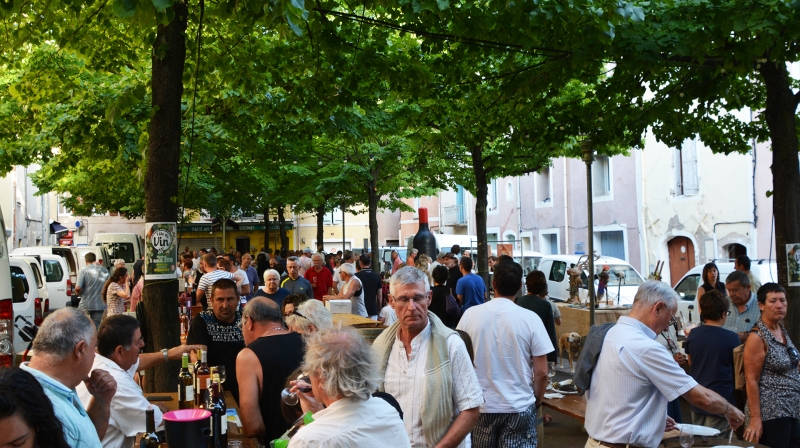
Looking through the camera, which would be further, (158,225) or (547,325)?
(547,325)

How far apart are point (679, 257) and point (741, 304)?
65.0 feet

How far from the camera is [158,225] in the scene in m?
6.87

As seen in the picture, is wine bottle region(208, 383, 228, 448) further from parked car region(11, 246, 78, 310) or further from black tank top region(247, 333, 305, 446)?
parked car region(11, 246, 78, 310)

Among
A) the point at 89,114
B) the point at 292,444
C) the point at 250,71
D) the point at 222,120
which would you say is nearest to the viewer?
the point at 292,444

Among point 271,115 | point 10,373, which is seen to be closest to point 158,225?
point 271,115

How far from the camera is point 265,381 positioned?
4.88m

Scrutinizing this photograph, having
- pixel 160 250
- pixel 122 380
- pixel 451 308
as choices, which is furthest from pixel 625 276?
pixel 122 380

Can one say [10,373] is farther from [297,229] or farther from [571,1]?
[297,229]

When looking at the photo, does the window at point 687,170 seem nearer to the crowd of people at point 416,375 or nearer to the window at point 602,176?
the window at point 602,176

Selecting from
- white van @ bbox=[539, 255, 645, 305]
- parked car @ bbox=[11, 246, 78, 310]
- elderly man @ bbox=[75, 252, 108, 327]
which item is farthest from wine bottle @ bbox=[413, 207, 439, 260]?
elderly man @ bbox=[75, 252, 108, 327]

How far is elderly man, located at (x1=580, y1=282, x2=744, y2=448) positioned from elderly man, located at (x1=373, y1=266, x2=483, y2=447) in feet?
2.61

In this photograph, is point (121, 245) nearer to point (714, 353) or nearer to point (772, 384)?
point (714, 353)

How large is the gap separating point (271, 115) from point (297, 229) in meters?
56.6

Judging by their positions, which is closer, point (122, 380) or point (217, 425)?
point (217, 425)
